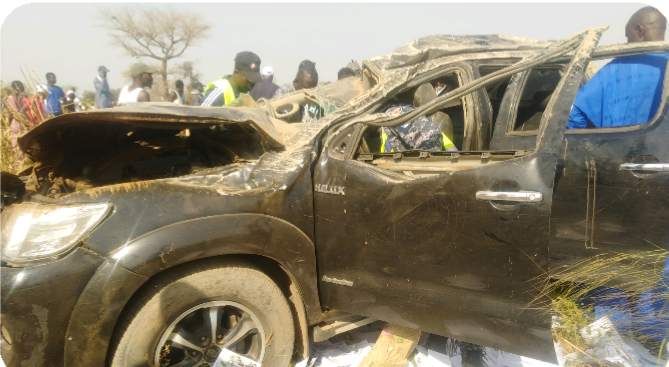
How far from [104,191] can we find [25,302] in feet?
1.79

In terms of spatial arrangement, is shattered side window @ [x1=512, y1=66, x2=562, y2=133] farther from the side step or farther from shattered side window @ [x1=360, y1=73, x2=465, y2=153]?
the side step

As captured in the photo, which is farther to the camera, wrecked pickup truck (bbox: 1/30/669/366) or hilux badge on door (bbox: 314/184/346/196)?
hilux badge on door (bbox: 314/184/346/196)

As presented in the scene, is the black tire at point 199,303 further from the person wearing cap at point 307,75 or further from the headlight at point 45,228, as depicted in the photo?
the person wearing cap at point 307,75

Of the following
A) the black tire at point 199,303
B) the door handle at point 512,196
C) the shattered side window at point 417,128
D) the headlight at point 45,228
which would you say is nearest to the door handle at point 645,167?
the shattered side window at point 417,128

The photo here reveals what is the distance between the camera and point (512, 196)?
1.85 meters

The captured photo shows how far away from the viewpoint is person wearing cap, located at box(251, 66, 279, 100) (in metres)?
5.96

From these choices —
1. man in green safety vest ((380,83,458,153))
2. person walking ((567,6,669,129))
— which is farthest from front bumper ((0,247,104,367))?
person walking ((567,6,669,129))

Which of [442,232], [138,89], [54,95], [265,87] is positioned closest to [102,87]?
[54,95]

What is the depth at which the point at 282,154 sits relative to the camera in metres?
2.27

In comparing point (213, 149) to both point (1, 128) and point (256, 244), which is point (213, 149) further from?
point (1, 128)

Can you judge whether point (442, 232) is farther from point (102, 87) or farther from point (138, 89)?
point (102, 87)

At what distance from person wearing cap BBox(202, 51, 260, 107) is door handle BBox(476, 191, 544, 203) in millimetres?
3779

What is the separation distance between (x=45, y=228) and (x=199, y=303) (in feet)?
2.50

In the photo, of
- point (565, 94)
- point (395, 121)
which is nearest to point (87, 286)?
point (395, 121)
